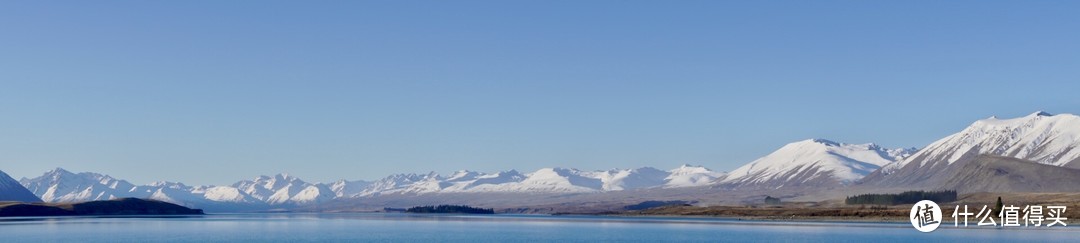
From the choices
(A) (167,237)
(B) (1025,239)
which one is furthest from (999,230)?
(A) (167,237)

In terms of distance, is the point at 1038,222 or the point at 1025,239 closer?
the point at 1025,239

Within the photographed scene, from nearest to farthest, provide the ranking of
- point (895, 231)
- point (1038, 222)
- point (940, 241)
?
1. point (940, 241)
2. point (895, 231)
3. point (1038, 222)

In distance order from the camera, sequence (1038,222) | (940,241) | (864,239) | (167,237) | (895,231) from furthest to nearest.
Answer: (1038,222) < (895,231) < (167,237) < (864,239) < (940,241)

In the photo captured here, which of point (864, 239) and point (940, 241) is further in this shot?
point (864, 239)

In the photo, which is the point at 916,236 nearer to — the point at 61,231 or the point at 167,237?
the point at 167,237

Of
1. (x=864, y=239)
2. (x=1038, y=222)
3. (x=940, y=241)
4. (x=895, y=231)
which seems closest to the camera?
(x=940, y=241)

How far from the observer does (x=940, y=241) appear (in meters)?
136

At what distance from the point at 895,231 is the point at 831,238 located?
26.6 m

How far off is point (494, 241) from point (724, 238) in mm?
29216

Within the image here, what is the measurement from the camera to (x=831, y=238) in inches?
5935

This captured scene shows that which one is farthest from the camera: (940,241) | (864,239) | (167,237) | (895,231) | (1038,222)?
(1038,222)

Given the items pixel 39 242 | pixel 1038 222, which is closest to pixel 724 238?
pixel 1038 222

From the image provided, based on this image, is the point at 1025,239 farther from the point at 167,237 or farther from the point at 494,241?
the point at 167,237

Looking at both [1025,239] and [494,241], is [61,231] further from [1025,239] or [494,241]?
[1025,239]
